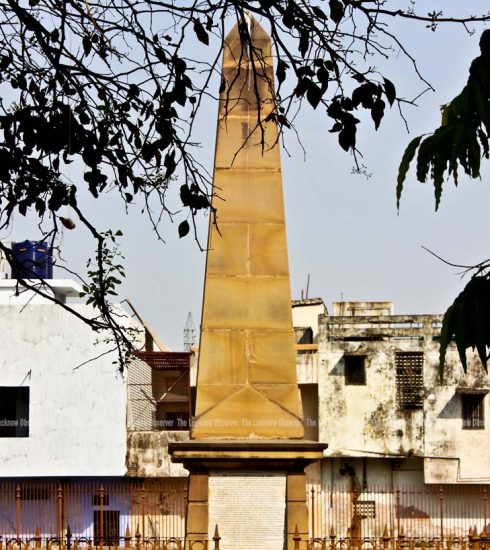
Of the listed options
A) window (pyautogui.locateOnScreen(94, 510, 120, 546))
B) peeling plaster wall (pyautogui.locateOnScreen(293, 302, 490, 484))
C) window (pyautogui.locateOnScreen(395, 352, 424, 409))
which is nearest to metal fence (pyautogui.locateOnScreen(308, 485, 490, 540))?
peeling plaster wall (pyautogui.locateOnScreen(293, 302, 490, 484))

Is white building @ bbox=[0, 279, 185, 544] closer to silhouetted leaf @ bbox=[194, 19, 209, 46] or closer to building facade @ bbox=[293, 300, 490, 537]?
building facade @ bbox=[293, 300, 490, 537]

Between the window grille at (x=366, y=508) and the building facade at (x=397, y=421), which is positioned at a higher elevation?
the building facade at (x=397, y=421)

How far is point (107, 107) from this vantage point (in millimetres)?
6363

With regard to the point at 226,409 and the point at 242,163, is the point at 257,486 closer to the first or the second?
the point at 226,409

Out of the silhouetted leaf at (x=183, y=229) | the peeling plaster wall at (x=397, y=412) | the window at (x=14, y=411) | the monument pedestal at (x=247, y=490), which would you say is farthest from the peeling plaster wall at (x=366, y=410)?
the silhouetted leaf at (x=183, y=229)

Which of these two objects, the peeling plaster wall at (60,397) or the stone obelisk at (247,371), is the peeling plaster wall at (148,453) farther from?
the stone obelisk at (247,371)

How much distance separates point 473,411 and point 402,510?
275 cm

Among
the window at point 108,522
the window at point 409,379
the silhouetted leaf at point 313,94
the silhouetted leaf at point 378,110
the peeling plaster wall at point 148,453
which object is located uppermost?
the window at point 409,379

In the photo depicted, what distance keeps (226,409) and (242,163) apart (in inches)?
92.8

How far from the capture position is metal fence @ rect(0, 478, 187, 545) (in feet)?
104

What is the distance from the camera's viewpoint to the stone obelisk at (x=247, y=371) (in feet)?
42.8

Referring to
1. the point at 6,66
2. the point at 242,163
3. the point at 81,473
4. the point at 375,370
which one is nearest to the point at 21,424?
the point at 81,473

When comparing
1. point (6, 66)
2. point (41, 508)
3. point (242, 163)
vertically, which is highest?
point (242, 163)

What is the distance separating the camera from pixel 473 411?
32.4 meters
